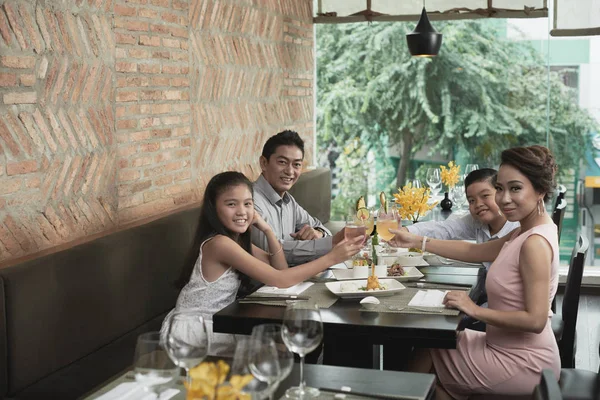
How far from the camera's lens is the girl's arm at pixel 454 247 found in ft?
12.2

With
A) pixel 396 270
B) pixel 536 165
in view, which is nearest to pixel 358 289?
pixel 396 270

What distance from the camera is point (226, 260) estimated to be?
333 centimetres

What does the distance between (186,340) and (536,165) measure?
64.8 inches

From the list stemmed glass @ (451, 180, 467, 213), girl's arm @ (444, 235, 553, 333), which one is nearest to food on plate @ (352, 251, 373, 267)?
girl's arm @ (444, 235, 553, 333)

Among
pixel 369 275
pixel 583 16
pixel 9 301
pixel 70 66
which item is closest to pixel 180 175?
pixel 70 66

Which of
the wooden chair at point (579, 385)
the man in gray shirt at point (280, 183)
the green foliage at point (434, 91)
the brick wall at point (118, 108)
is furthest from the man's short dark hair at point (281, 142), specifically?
the green foliage at point (434, 91)

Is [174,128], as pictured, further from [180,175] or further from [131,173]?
[131,173]

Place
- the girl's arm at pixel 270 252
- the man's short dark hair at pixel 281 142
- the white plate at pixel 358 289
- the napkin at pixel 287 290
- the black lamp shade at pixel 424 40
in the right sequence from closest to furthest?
the white plate at pixel 358 289 < the napkin at pixel 287 290 < the girl's arm at pixel 270 252 < the man's short dark hair at pixel 281 142 < the black lamp shade at pixel 424 40

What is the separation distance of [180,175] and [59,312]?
181 cm

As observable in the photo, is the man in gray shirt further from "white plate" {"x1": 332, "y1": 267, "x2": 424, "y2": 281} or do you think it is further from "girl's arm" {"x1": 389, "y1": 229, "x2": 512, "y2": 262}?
"white plate" {"x1": 332, "y1": 267, "x2": 424, "y2": 281}

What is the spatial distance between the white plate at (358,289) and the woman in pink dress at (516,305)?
26 centimetres

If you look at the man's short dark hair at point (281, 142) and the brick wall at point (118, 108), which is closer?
the brick wall at point (118, 108)

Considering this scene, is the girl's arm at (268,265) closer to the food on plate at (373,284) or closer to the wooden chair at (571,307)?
the food on plate at (373,284)

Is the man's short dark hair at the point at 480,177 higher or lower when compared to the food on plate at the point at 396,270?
higher
